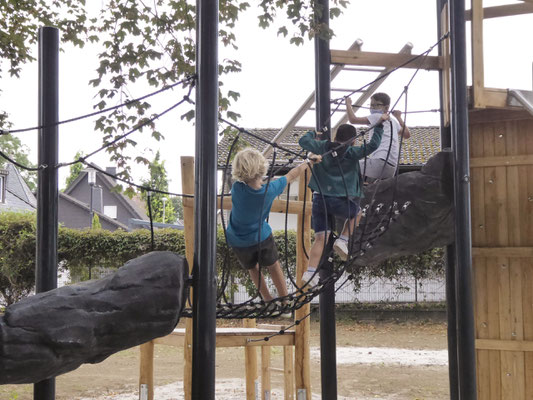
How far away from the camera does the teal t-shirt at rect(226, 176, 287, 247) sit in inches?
145

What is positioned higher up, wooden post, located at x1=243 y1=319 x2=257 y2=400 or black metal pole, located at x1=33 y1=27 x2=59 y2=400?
black metal pole, located at x1=33 y1=27 x2=59 y2=400

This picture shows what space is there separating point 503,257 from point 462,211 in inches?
30.6

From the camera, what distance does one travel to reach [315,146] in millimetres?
4320

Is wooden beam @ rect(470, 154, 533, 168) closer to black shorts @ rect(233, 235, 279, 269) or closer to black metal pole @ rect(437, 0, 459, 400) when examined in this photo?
black metal pole @ rect(437, 0, 459, 400)

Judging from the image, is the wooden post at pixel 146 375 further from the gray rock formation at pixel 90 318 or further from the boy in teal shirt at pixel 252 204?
the gray rock formation at pixel 90 318

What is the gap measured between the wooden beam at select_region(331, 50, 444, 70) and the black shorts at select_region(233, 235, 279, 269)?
183cm

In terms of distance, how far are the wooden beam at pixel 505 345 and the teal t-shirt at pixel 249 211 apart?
195cm

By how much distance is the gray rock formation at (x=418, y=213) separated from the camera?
4.71 meters

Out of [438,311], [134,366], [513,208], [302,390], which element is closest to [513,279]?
[513,208]

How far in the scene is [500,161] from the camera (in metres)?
4.89

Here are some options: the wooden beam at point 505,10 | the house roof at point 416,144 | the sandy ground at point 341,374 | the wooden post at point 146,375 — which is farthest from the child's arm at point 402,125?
the house roof at point 416,144

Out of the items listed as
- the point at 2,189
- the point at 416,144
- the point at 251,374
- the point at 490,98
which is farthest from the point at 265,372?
the point at 2,189

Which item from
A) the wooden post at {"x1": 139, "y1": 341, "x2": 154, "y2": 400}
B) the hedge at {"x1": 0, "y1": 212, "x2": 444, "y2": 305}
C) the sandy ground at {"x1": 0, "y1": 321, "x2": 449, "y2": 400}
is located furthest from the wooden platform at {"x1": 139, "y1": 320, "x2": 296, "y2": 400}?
the hedge at {"x1": 0, "y1": 212, "x2": 444, "y2": 305}

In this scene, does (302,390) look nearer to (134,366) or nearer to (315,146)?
(315,146)
